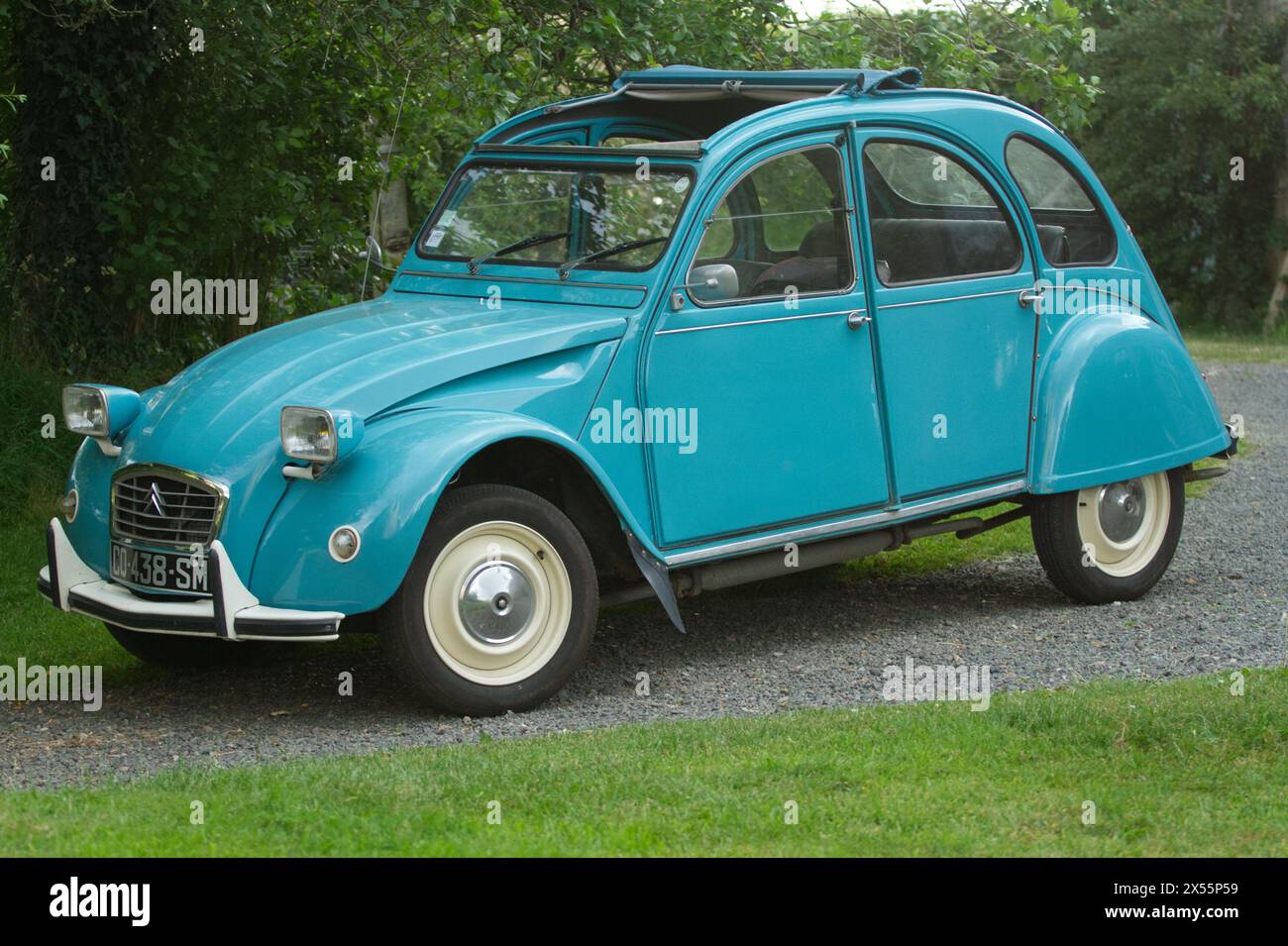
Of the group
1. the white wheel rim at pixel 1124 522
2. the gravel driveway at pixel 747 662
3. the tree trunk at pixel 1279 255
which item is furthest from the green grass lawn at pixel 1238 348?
the white wheel rim at pixel 1124 522

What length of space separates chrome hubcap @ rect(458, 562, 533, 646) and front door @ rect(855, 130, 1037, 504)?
1.84 meters

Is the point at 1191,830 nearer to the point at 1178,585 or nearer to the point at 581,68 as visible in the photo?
the point at 1178,585

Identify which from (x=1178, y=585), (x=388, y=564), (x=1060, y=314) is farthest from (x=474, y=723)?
(x=1178, y=585)

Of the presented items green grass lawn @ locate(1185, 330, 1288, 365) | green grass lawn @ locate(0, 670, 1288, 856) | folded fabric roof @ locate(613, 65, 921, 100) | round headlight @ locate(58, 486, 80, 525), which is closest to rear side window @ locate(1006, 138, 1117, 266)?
folded fabric roof @ locate(613, 65, 921, 100)

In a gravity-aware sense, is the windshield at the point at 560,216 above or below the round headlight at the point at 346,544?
above

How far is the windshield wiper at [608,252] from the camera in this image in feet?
21.7

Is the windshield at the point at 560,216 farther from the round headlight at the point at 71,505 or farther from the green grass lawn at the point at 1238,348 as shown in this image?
the green grass lawn at the point at 1238,348

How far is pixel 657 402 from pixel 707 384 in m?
0.24

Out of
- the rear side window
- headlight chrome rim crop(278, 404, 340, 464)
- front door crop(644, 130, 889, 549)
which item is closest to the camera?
headlight chrome rim crop(278, 404, 340, 464)

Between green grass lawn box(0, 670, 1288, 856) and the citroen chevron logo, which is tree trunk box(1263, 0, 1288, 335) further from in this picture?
the citroen chevron logo

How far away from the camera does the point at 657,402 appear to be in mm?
6395

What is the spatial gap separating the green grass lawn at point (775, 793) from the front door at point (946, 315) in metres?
1.58

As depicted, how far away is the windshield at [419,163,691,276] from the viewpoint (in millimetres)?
6676

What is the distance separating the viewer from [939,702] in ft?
19.9
